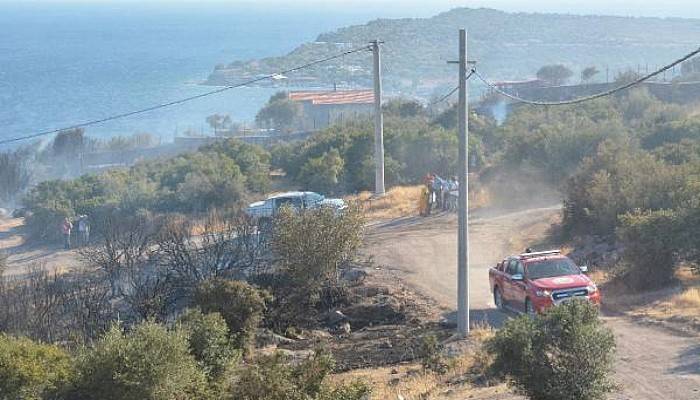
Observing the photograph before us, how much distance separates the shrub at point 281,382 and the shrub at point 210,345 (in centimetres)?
148

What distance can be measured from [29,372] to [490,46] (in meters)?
131

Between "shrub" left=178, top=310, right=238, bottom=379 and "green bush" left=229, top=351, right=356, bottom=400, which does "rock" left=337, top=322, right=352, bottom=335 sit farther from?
"green bush" left=229, top=351, right=356, bottom=400

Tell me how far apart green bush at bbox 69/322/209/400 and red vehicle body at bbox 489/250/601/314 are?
7.94 meters

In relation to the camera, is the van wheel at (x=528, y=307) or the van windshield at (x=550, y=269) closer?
the van wheel at (x=528, y=307)

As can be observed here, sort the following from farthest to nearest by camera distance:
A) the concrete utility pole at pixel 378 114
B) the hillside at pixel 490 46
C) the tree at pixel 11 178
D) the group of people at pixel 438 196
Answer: the hillside at pixel 490 46, the tree at pixel 11 178, the concrete utility pole at pixel 378 114, the group of people at pixel 438 196

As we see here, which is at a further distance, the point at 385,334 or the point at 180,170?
the point at 180,170

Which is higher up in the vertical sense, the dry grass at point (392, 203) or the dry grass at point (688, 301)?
the dry grass at point (688, 301)

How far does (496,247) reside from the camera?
2788cm

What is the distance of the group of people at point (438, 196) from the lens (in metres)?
33.8

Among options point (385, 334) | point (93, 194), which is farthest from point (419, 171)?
point (385, 334)

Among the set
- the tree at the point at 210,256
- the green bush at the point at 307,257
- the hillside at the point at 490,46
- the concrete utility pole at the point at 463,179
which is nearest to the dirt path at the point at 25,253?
the tree at the point at 210,256

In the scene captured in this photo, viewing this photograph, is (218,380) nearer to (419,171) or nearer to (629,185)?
(629,185)

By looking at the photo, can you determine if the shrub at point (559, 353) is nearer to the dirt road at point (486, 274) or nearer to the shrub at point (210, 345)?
the dirt road at point (486, 274)

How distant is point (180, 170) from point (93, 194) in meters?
3.93
